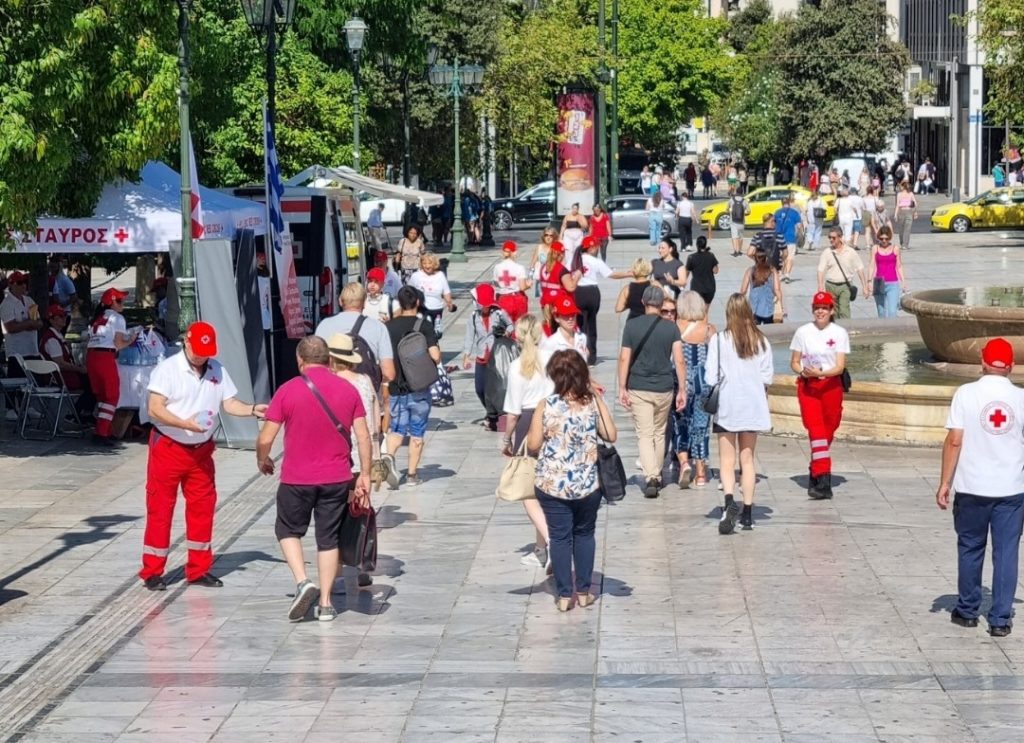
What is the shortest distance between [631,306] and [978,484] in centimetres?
875

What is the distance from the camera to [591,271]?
21188 millimetres

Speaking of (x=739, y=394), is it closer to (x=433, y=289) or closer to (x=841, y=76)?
(x=433, y=289)

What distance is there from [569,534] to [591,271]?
11.2 meters

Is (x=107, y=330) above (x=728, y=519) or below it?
above

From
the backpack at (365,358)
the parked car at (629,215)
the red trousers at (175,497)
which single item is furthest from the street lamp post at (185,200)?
the parked car at (629,215)

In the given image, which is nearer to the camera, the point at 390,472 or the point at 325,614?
the point at 325,614

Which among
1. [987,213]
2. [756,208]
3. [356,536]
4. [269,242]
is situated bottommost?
[356,536]

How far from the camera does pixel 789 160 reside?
75375 mm

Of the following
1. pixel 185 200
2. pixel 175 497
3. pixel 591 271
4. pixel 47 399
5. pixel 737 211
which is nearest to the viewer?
pixel 175 497

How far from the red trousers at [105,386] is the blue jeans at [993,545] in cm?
976

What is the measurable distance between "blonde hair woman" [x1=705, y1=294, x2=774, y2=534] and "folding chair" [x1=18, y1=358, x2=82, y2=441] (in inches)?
311

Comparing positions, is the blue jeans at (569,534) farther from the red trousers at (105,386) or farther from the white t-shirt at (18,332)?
the white t-shirt at (18,332)

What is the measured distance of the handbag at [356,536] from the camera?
10289mm

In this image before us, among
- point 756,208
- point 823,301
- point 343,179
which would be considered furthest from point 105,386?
point 756,208
